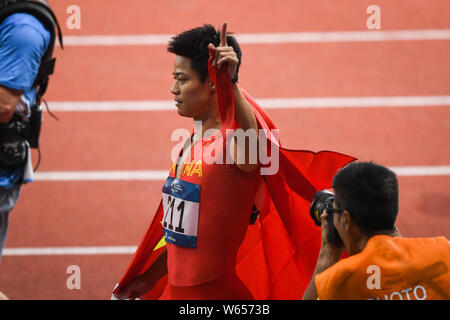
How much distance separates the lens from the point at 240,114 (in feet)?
7.44

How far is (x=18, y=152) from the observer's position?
3.39 metres

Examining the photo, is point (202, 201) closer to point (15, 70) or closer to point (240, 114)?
point (240, 114)

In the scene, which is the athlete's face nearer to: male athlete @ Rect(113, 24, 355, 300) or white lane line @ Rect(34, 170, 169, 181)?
male athlete @ Rect(113, 24, 355, 300)

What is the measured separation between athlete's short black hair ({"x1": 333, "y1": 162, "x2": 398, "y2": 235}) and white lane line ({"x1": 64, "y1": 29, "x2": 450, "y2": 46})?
542 centimetres

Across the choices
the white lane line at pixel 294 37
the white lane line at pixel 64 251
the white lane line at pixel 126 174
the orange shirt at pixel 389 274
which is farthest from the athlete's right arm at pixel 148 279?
the white lane line at pixel 294 37

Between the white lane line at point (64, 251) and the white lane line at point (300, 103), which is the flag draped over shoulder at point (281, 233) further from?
the white lane line at point (300, 103)

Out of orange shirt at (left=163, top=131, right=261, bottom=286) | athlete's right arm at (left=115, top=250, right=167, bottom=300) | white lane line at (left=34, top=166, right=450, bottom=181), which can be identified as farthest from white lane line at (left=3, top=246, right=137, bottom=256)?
orange shirt at (left=163, top=131, right=261, bottom=286)

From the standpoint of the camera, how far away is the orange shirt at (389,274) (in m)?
2.08

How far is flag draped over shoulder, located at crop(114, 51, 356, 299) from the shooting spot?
2609 millimetres

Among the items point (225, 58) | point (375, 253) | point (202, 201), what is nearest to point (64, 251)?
point (202, 201)

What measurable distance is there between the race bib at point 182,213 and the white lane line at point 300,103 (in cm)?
433

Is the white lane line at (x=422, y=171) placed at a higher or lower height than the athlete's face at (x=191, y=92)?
lower

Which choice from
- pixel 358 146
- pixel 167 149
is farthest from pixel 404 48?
pixel 167 149

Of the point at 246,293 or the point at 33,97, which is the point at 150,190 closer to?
the point at 33,97
